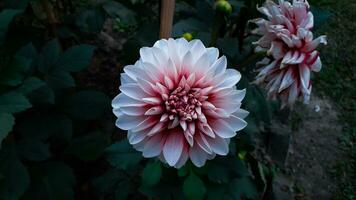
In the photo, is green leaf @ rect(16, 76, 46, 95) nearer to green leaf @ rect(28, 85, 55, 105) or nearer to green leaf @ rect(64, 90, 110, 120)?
green leaf @ rect(28, 85, 55, 105)

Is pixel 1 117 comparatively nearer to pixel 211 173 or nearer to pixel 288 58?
pixel 211 173

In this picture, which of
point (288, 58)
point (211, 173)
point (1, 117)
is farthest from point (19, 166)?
point (288, 58)

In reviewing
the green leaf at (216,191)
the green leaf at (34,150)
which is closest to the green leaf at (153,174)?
the green leaf at (216,191)

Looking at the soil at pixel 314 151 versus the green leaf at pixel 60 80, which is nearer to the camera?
the green leaf at pixel 60 80

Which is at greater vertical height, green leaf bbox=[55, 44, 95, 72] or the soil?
green leaf bbox=[55, 44, 95, 72]

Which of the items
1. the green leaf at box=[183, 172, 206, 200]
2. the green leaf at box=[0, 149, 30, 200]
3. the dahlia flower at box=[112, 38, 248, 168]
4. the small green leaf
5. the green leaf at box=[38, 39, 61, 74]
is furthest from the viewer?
the small green leaf

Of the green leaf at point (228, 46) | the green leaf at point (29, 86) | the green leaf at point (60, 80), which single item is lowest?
the green leaf at point (60, 80)

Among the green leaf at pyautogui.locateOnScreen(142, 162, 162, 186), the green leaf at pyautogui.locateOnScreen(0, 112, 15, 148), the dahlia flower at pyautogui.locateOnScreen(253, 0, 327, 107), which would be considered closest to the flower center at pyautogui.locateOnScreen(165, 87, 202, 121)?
the dahlia flower at pyautogui.locateOnScreen(253, 0, 327, 107)

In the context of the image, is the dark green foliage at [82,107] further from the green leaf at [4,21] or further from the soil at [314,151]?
the soil at [314,151]

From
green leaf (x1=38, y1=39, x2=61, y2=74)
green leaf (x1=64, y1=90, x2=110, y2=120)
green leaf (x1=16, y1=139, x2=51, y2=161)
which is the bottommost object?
green leaf (x1=16, y1=139, x2=51, y2=161)
